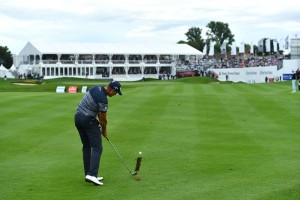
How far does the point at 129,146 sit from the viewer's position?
16750 millimetres

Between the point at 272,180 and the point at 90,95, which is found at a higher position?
the point at 90,95

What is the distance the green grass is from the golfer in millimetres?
398

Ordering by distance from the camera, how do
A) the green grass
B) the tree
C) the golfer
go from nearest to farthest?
the green grass → the golfer → the tree

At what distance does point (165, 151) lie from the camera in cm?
1577

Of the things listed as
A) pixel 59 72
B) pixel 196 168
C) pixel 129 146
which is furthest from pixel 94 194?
pixel 59 72

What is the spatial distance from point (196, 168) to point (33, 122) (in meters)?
10.6

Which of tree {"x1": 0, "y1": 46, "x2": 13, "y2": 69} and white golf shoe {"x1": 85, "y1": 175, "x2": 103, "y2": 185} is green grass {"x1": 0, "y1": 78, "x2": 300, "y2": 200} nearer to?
white golf shoe {"x1": 85, "y1": 175, "x2": 103, "y2": 185}

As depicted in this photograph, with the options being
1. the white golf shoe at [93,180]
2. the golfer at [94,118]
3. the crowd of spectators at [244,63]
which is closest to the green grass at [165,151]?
the white golf shoe at [93,180]

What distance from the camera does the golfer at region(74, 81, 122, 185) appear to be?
11250mm

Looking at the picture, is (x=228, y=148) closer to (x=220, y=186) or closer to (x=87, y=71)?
(x=220, y=186)

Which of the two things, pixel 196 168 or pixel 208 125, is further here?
pixel 208 125

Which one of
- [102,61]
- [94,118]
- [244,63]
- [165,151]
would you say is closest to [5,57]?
[102,61]

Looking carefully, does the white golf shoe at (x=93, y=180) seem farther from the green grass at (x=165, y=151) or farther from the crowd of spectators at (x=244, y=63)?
the crowd of spectators at (x=244, y=63)

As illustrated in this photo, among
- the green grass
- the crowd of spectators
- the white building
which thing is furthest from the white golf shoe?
the white building
